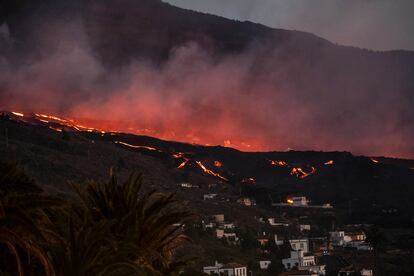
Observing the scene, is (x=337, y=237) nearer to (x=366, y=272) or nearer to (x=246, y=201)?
(x=246, y=201)

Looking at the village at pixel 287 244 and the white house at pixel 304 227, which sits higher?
the white house at pixel 304 227

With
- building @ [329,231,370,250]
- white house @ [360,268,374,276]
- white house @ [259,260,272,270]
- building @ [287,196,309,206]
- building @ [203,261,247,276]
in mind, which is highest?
building @ [287,196,309,206]

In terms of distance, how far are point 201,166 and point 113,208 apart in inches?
7121

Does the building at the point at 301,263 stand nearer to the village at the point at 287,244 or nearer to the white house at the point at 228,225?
the village at the point at 287,244

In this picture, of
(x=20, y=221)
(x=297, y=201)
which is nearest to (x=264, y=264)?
(x=297, y=201)

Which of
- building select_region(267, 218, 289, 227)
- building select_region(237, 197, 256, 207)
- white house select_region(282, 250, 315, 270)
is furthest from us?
building select_region(237, 197, 256, 207)

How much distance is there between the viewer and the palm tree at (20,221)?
39.2 feet

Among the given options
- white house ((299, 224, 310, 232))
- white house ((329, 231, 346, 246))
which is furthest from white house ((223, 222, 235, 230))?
white house ((329, 231, 346, 246))

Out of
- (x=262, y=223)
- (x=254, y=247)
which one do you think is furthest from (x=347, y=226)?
(x=254, y=247)

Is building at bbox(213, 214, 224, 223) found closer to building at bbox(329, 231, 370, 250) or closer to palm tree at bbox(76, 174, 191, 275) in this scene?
building at bbox(329, 231, 370, 250)

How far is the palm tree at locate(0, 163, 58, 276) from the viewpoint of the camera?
11938 mm

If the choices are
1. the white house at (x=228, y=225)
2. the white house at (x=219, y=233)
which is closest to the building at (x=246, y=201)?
the white house at (x=228, y=225)

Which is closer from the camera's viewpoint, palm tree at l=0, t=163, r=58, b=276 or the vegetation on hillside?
palm tree at l=0, t=163, r=58, b=276

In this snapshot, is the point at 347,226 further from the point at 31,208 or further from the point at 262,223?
the point at 31,208
